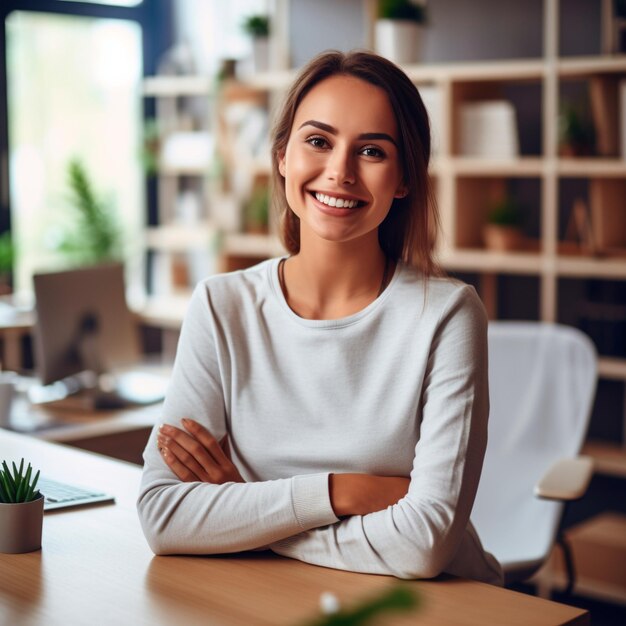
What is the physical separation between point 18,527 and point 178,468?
0.25 meters

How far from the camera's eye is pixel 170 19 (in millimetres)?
5707

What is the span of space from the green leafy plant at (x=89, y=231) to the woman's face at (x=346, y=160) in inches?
148

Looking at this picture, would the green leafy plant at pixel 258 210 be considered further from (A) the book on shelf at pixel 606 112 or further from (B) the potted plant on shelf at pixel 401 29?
(A) the book on shelf at pixel 606 112

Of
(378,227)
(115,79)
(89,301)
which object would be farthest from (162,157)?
(378,227)

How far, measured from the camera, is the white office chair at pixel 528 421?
8.70 ft

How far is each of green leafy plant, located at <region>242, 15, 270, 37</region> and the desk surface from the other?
3555mm

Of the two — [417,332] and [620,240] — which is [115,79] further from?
[417,332]

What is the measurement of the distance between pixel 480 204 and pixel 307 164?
104 inches

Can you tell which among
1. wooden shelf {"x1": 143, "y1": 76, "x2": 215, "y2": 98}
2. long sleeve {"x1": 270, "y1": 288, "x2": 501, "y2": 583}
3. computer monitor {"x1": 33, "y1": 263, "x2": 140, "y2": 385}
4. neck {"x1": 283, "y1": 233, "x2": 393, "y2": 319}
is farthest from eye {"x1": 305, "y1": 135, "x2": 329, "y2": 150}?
wooden shelf {"x1": 143, "y1": 76, "x2": 215, "y2": 98}

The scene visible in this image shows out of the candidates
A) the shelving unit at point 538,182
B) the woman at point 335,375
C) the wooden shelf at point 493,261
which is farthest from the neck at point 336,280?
the wooden shelf at point 493,261

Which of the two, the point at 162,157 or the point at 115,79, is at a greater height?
the point at 115,79

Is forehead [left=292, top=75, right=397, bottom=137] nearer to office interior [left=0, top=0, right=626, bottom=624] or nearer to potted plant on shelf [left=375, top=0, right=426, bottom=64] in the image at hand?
office interior [left=0, top=0, right=626, bottom=624]

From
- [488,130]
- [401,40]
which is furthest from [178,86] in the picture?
[488,130]

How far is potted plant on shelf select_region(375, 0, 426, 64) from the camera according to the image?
4.20 meters
